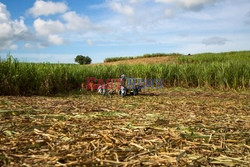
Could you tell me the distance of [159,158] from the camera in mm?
2389

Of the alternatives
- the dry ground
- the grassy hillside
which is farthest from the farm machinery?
the dry ground

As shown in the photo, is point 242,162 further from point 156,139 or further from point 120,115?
point 120,115

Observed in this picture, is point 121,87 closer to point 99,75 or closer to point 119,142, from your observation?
point 99,75

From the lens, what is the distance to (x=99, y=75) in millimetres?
14211

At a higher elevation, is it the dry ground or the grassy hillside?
the grassy hillside

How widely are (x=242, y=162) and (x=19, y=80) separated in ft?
28.7

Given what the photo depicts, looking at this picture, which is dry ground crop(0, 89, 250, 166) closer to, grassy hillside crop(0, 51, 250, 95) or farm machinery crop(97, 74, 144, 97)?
farm machinery crop(97, 74, 144, 97)

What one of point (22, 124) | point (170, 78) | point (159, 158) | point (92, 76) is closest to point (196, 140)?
point (159, 158)

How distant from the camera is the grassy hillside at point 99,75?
31.1 feet

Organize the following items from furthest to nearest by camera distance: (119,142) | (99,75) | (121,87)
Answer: (99,75)
(121,87)
(119,142)

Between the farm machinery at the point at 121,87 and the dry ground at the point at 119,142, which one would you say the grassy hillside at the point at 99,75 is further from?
the dry ground at the point at 119,142

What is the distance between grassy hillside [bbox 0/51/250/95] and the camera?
947 cm

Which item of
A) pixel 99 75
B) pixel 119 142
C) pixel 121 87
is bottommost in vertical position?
pixel 119 142

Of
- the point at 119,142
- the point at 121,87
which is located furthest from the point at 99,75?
the point at 119,142
